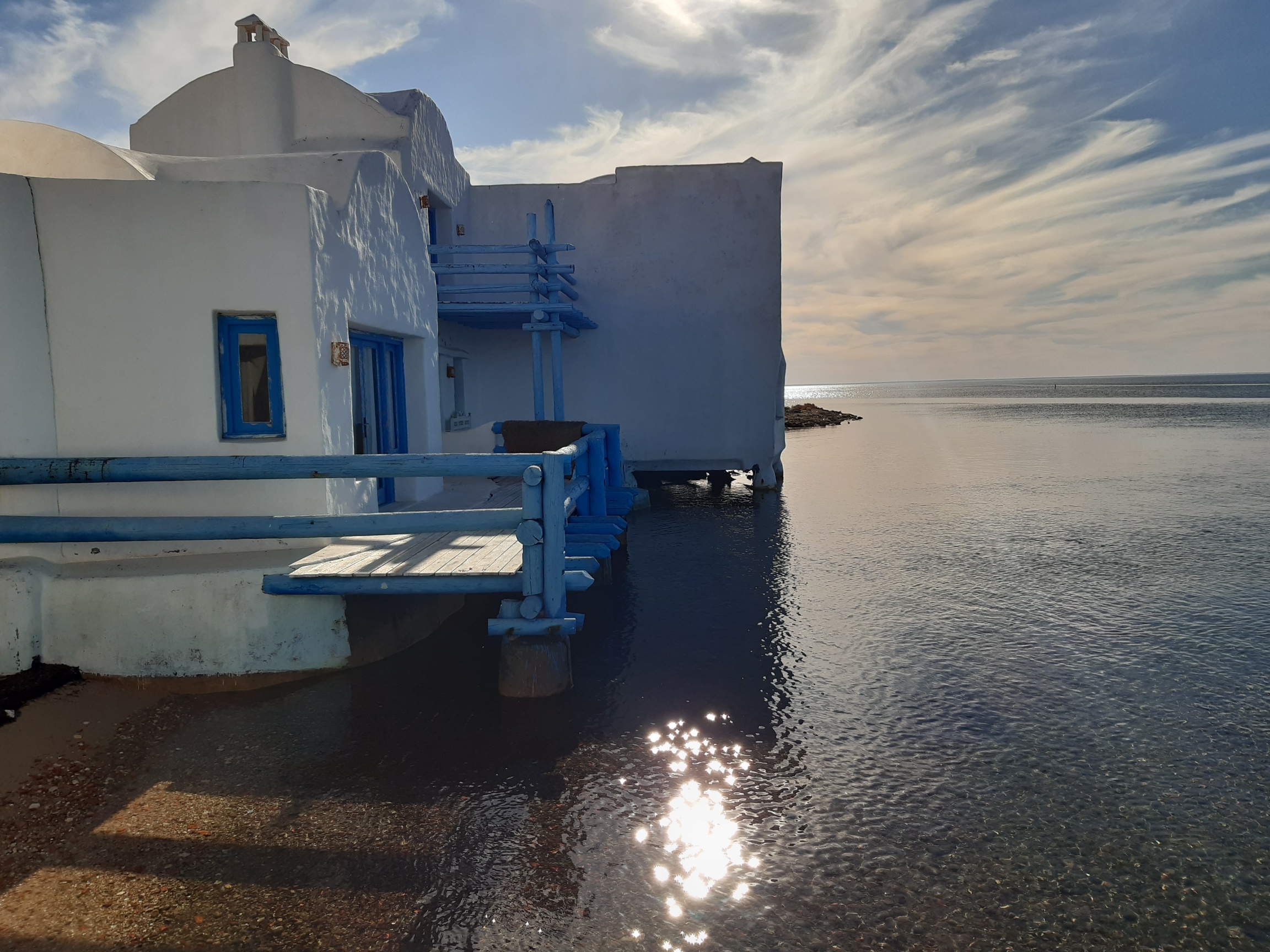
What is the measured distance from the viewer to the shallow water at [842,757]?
3758 millimetres

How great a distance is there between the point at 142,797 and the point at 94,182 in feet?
16.2

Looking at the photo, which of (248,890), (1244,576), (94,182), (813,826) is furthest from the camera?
(1244,576)

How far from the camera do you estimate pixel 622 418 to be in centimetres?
1822

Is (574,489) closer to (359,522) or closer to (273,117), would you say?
(359,522)

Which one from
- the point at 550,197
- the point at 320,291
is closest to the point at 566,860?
the point at 320,291

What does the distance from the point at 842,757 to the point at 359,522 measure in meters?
3.77

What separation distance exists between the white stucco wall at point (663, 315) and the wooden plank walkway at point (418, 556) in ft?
33.9

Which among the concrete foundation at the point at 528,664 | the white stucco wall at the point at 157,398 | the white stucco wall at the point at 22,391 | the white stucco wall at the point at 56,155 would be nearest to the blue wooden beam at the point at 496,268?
the white stucco wall at the point at 56,155

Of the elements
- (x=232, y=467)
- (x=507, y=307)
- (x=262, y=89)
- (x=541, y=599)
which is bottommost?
(x=541, y=599)

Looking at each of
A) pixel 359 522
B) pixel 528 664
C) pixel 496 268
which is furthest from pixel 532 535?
pixel 496 268

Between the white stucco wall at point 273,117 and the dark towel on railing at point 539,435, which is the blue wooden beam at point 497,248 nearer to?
the white stucco wall at point 273,117

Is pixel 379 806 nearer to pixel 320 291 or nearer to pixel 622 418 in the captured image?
pixel 320 291

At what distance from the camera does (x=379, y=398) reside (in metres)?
9.84

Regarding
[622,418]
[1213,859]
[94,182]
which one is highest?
[94,182]
